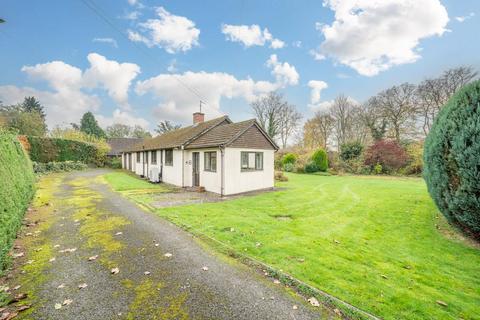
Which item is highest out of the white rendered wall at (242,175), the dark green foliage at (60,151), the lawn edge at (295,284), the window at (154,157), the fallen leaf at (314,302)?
the dark green foliage at (60,151)

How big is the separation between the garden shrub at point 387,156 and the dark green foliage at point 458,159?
19.4m

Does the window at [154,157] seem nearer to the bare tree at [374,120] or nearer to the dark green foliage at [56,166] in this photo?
the dark green foliage at [56,166]

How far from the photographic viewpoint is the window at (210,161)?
12.5 m

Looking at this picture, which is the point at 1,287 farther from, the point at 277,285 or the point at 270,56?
the point at 270,56

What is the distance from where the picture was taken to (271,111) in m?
39.4

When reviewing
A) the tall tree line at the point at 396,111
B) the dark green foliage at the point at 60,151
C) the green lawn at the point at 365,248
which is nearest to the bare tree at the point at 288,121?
the tall tree line at the point at 396,111

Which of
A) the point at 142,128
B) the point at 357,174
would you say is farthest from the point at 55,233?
the point at 142,128

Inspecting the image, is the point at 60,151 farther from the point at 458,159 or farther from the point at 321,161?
the point at 458,159

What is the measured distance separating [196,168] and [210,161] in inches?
65.4

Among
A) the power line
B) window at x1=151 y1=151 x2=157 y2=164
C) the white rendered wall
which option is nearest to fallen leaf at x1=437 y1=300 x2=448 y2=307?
the white rendered wall

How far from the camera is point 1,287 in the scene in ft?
11.0

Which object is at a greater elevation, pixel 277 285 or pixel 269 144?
pixel 269 144

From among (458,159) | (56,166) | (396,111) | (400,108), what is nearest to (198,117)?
(458,159)

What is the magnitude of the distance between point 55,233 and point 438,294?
8664 mm
